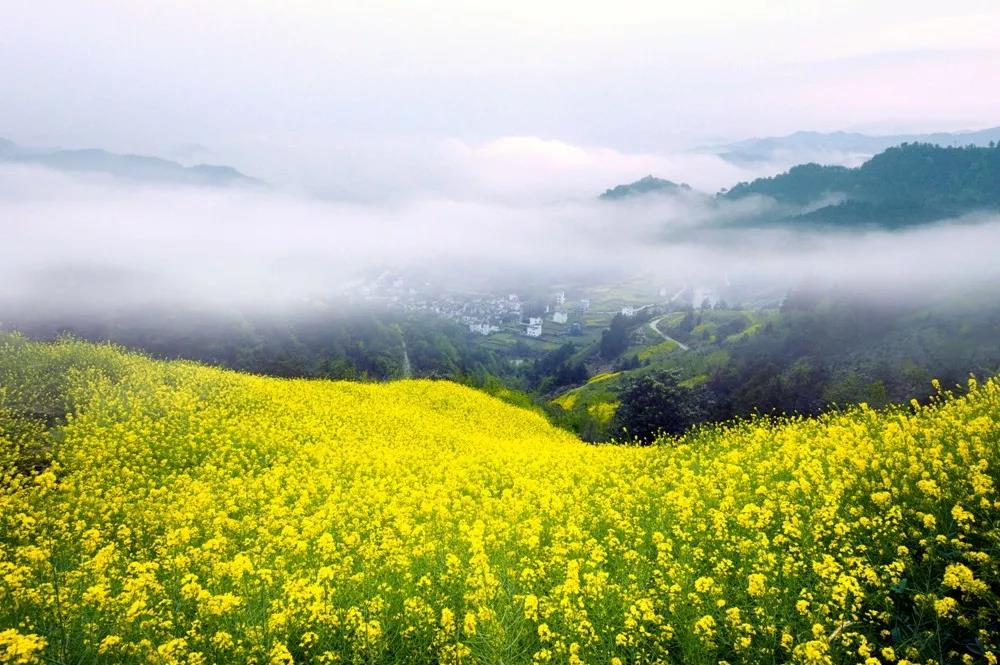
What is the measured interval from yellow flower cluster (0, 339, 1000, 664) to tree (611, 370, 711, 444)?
20.5 m

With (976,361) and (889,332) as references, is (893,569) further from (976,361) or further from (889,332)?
(889,332)

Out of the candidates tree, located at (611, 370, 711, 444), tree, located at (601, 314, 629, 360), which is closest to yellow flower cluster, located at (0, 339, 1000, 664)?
tree, located at (611, 370, 711, 444)

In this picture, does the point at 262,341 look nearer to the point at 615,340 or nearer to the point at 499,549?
the point at 615,340

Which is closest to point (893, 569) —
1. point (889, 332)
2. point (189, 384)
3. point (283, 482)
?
point (283, 482)

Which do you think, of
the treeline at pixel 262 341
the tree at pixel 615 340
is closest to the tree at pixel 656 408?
the treeline at pixel 262 341

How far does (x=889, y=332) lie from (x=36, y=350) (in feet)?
420

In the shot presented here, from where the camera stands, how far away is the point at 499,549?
365 inches

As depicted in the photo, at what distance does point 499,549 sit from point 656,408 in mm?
30290

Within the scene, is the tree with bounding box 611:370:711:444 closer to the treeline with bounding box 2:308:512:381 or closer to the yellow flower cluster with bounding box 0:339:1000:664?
the yellow flower cluster with bounding box 0:339:1000:664

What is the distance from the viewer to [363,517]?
1149 cm

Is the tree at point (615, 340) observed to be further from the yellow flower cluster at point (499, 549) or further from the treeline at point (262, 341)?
the yellow flower cluster at point (499, 549)

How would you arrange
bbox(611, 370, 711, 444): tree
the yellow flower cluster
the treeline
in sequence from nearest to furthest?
1. the yellow flower cluster
2. bbox(611, 370, 711, 444): tree
3. the treeline

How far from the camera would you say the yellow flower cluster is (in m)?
6.09

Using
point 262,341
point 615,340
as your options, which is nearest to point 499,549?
point 262,341
